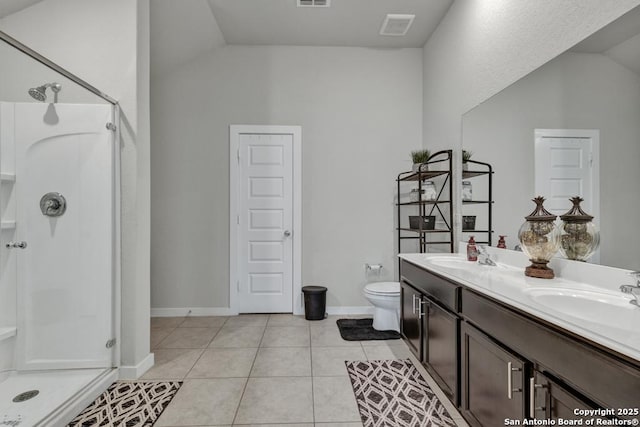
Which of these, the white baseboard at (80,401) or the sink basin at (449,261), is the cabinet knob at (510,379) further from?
the white baseboard at (80,401)

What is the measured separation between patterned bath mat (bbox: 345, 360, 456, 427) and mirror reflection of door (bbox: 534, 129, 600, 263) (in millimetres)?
1189

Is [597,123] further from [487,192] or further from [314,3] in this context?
[314,3]

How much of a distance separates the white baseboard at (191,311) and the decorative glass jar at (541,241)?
2968 mm

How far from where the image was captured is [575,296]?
1.33 m

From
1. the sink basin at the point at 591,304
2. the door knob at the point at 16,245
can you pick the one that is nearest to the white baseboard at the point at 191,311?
the door knob at the point at 16,245

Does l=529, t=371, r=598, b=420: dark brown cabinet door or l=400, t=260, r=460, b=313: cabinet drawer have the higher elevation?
l=400, t=260, r=460, b=313: cabinet drawer

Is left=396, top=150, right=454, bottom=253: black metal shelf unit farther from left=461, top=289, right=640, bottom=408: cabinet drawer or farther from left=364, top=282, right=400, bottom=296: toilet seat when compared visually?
left=461, top=289, right=640, bottom=408: cabinet drawer

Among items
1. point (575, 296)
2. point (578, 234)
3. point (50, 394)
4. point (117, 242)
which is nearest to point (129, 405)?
point (50, 394)

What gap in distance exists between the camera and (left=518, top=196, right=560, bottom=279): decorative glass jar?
161 centimetres

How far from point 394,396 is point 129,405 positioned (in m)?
1.62

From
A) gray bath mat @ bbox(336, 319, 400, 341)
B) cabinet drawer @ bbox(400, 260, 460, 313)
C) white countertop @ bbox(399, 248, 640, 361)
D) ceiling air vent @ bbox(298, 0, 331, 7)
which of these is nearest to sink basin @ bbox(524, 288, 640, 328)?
white countertop @ bbox(399, 248, 640, 361)

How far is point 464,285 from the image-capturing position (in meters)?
1.61

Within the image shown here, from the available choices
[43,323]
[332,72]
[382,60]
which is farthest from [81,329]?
[382,60]

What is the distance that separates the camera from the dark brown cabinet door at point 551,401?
95 cm
